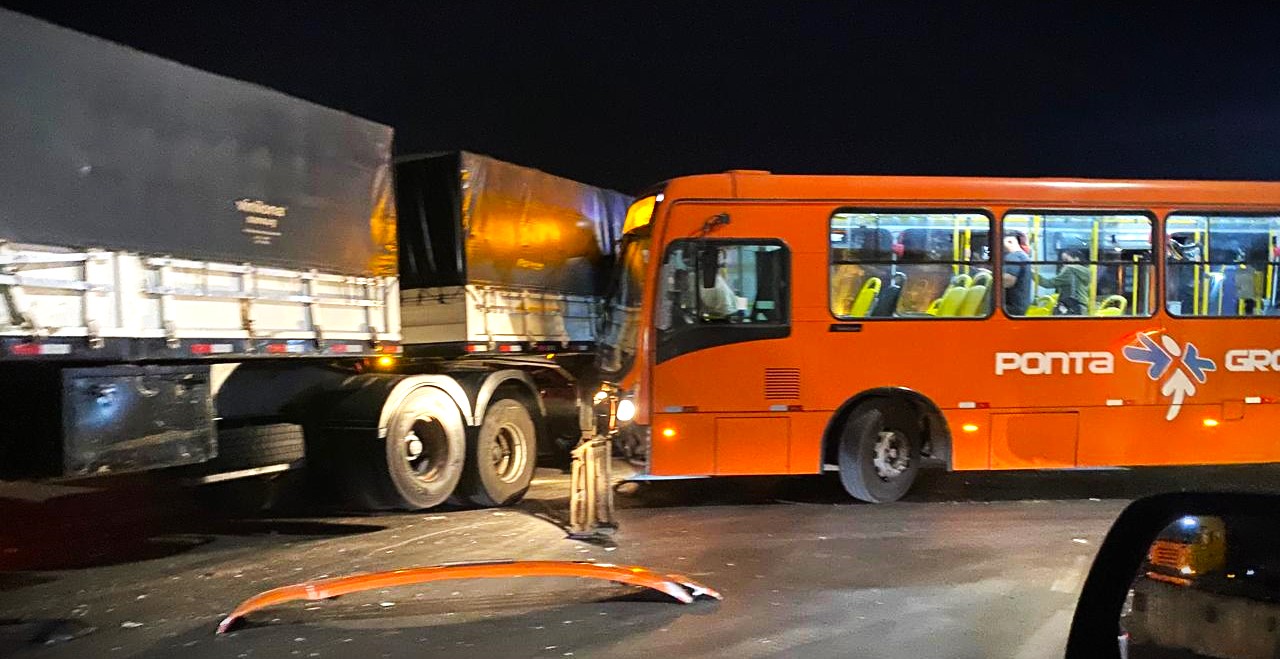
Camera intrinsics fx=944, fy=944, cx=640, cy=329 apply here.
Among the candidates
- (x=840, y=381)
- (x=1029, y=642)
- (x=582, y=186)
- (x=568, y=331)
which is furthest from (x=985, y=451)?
(x=582, y=186)

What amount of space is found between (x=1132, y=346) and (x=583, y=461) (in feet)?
17.3

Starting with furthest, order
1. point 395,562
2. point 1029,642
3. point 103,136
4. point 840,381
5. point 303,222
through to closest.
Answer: point 840,381
point 303,222
point 395,562
point 103,136
point 1029,642

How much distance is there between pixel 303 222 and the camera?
7480 mm

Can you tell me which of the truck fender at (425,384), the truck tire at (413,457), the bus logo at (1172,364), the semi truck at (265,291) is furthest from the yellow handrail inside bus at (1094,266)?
the truck tire at (413,457)

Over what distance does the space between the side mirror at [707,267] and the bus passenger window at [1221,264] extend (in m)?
4.35

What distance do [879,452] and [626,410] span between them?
95.3 inches

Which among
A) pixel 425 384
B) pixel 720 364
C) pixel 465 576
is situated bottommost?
pixel 465 576

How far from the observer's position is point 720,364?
8484mm

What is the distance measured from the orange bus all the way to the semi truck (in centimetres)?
140

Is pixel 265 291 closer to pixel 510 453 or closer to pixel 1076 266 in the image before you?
pixel 510 453

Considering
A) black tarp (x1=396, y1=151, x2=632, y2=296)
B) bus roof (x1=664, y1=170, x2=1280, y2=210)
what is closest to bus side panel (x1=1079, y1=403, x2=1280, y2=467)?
bus roof (x1=664, y1=170, x2=1280, y2=210)

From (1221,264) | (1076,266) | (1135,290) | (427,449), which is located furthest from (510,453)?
(1221,264)

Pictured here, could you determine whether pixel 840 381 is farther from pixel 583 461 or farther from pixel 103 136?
pixel 103 136

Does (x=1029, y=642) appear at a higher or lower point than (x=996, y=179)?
lower
